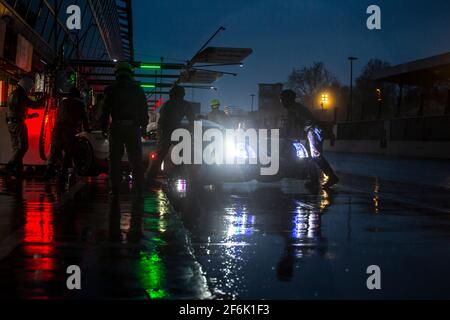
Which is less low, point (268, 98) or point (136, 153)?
point (268, 98)

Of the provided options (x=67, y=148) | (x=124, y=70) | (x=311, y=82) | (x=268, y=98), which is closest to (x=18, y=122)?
(x=67, y=148)

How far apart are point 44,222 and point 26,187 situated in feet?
14.5

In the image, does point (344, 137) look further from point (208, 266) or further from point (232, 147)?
point (208, 266)

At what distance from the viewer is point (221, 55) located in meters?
16.3

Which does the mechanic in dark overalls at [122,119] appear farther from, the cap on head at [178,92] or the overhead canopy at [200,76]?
the overhead canopy at [200,76]

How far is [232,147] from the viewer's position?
11.5 meters

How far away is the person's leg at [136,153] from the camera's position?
9.89 m

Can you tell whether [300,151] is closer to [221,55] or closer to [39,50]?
[221,55]

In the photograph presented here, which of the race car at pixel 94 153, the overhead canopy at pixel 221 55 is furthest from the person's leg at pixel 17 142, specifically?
the overhead canopy at pixel 221 55

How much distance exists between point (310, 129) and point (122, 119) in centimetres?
427

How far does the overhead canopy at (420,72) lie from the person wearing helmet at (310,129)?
29681mm

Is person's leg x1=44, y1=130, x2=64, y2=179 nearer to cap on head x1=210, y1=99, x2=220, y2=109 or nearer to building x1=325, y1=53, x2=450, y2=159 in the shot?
cap on head x1=210, y1=99, x2=220, y2=109

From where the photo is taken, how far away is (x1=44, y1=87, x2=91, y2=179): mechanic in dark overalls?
12.5 m

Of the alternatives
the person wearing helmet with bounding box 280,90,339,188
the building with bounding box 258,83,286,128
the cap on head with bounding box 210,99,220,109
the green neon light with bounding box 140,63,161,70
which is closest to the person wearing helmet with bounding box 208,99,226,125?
the cap on head with bounding box 210,99,220,109
